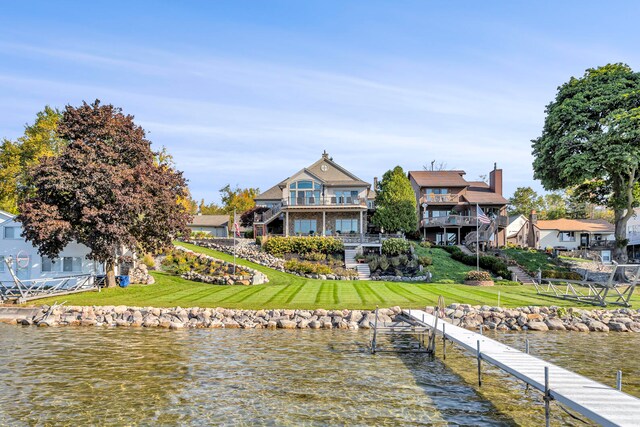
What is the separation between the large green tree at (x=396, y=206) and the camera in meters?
51.7

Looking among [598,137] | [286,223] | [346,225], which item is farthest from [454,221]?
[598,137]

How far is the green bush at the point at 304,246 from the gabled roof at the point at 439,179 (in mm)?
17481

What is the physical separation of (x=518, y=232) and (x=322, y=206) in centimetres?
3011

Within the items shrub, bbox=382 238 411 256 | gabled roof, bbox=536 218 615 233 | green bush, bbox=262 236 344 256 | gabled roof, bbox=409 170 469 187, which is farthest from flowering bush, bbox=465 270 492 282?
gabled roof, bbox=536 218 615 233

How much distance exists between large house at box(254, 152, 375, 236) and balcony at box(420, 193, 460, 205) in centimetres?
640

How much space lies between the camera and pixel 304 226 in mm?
53562

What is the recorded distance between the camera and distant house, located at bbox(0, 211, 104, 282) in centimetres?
3144

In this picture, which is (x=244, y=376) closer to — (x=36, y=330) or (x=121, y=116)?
(x=36, y=330)

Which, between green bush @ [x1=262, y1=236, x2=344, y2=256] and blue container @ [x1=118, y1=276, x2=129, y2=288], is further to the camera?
green bush @ [x1=262, y1=236, x2=344, y2=256]

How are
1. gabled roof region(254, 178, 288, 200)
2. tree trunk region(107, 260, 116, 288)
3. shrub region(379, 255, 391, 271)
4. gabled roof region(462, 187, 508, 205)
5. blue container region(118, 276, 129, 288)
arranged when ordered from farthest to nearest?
gabled roof region(254, 178, 288, 200)
gabled roof region(462, 187, 508, 205)
shrub region(379, 255, 391, 271)
blue container region(118, 276, 129, 288)
tree trunk region(107, 260, 116, 288)

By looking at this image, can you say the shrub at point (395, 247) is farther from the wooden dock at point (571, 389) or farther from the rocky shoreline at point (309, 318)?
the wooden dock at point (571, 389)

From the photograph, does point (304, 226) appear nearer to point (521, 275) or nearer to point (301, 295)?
point (521, 275)

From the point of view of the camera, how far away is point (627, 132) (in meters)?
35.2

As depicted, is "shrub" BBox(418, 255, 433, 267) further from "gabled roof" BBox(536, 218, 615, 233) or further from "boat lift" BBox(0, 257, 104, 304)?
"gabled roof" BBox(536, 218, 615, 233)
